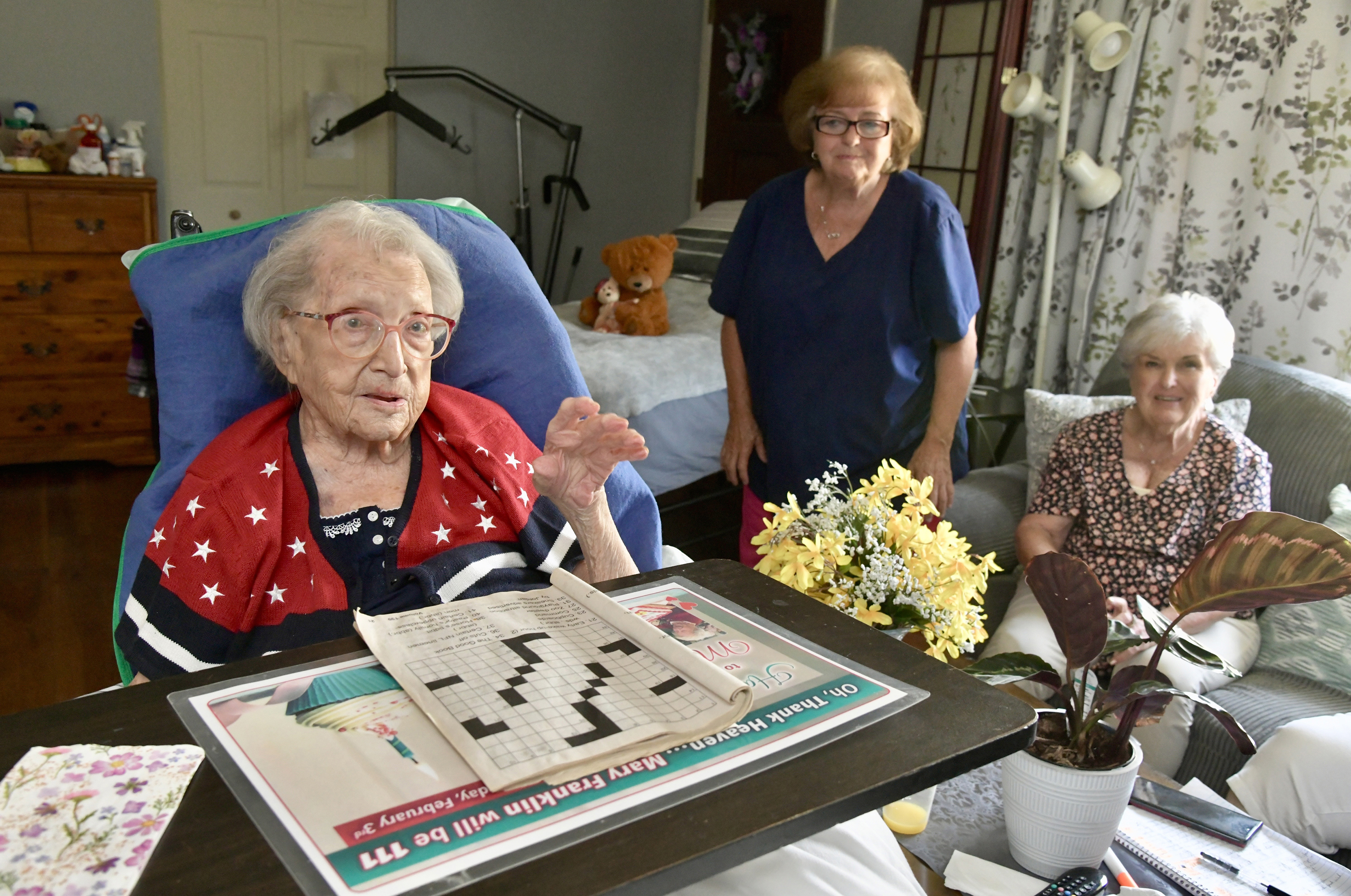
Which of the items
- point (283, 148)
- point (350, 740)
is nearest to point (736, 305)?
point (350, 740)

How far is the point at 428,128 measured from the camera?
4.30 m

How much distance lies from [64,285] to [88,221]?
24cm

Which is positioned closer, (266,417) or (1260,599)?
(1260,599)

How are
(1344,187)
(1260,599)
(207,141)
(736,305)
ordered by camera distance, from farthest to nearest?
1. (207,141)
2. (1344,187)
3. (736,305)
4. (1260,599)

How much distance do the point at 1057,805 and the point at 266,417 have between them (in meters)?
1.03

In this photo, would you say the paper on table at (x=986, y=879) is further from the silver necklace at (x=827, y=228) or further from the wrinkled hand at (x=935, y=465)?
the silver necklace at (x=827, y=228)

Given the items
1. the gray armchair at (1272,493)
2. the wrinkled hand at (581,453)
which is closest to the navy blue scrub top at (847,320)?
the gray armchair at (1272,493)

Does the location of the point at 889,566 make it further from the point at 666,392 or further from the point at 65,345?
the point at 65,345

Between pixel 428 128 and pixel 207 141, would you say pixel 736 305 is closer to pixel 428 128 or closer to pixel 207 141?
pixel 428 128

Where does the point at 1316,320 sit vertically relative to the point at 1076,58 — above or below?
below

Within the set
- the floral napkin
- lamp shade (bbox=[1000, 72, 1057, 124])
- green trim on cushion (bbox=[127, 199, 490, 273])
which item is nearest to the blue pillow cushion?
green trim on cushion (bbox=[127, 199, 490, 273])

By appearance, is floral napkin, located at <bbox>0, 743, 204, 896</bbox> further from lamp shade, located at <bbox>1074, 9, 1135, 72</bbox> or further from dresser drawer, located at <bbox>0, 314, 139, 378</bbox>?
dresser drawer, located at <bbox>0, 314, 139, 378</bbox>

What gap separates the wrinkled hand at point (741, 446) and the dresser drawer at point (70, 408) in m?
2.42

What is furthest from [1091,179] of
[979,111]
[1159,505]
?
[1159,505]
